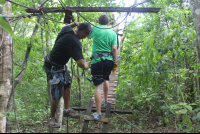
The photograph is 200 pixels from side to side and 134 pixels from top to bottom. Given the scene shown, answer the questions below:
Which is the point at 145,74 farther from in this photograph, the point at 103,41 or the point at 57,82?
the point at 57,82

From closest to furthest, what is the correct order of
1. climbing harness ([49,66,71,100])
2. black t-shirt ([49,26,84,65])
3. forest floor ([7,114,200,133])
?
black t-shirt ([49,26,84,65]), climbing harness ([49,66,71,100]), forest floor ([7,114,200,133])

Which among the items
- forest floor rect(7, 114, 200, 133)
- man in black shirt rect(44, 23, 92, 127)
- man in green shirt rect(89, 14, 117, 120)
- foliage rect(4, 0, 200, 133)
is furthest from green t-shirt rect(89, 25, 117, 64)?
forest floor rect(7, 114, 200, 133)

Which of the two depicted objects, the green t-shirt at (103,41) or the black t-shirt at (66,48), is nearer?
the black t-shirt at (66,48)

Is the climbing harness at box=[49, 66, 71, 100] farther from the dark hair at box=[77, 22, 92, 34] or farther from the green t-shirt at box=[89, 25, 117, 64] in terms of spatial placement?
the dark hair at box=[77, 22, 92, 34]

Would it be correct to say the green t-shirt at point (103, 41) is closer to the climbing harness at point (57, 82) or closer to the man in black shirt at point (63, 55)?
the man in black shirt at point (63, 55)

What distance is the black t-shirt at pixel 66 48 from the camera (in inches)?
89.4

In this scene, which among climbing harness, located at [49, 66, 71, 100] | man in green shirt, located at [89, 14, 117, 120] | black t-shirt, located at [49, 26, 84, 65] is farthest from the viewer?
man in green shirt, located at [89, 14, 117, 120]

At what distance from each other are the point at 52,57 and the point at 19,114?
4.67 meters

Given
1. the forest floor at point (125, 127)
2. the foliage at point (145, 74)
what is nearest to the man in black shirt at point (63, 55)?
the foliage at point (145, 74)

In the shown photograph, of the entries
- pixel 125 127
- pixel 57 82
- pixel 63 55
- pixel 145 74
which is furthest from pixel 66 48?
pixel 125 127

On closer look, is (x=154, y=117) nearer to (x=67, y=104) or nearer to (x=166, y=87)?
(x=166, y=87)

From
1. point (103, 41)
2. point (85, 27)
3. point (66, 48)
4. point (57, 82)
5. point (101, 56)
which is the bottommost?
point (57, 82)

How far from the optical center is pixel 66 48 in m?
2.35

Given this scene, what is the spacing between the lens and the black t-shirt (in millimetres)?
2270
